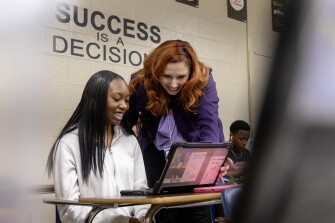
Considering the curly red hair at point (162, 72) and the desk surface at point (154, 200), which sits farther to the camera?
the curly red hair at point (162, 72)

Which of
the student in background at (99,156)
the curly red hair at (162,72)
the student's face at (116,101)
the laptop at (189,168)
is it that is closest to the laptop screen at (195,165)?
the laptop at (189,168)

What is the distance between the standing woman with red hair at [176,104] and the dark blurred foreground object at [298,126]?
1604mm

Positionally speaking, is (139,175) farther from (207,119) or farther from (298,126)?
→ (298,126)

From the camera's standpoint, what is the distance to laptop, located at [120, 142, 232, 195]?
1452mm

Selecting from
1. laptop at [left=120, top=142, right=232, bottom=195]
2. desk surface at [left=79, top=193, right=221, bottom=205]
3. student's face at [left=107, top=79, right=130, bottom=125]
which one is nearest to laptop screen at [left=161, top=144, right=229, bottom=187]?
laptop at [left=120, top=142, right=232, bottom=195]

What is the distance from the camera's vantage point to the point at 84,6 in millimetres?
2832

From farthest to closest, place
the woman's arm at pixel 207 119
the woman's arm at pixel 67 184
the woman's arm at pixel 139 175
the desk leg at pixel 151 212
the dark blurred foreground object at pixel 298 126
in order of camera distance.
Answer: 1. the woman's arm at pixel 207 119
2. the woman's arm at pixel 139 175
3. the woman's arm at pixel 67 184
4. the desk leg at pixel 151 212
5. the dark blurred foreground object at pixel 298 126

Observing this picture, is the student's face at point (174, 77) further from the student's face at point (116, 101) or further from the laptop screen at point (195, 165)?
the laptop screen at point (195, 165)

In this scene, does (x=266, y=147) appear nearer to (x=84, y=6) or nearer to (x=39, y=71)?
(x=39, y=71)

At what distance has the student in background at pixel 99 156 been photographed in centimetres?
164

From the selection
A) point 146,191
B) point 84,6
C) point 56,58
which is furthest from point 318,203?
point 84,6

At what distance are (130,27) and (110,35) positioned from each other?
21 cm

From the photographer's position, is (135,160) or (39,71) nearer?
(39,71)

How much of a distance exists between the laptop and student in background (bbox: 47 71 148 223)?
6.9 inches
